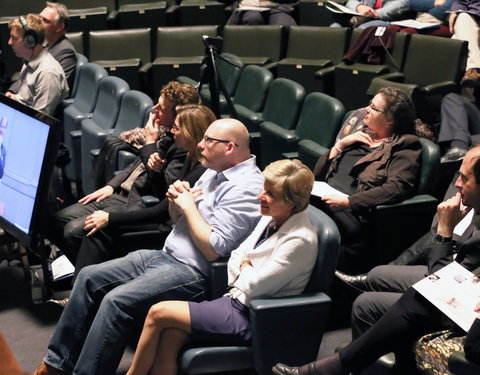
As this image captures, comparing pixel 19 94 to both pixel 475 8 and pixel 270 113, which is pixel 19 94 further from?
pixel 475 8

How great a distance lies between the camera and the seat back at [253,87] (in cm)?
509

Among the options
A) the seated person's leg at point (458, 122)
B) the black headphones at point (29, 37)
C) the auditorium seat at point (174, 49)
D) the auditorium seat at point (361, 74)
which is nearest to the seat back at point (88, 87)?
the black headphones at point (29, 37)

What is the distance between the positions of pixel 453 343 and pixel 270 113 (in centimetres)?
258

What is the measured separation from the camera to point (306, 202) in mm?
2641

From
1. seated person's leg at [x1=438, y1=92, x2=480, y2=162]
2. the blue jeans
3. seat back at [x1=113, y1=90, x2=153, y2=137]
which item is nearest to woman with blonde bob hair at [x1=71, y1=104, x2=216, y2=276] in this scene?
the blue jeans

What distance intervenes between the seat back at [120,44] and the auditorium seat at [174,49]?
0.11m

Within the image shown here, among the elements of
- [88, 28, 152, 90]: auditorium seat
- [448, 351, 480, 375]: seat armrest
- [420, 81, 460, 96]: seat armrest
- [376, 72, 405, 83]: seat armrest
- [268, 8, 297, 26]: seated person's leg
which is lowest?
[88, 28, 152, 90]: auditorium seat

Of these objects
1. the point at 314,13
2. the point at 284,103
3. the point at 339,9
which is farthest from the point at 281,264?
the point at 314,13

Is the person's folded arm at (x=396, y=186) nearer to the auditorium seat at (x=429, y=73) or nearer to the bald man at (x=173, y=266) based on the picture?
the bald man at (x=173, y=266)

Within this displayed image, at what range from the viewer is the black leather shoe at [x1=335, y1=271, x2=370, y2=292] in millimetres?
3260

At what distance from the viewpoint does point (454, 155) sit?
4.18m

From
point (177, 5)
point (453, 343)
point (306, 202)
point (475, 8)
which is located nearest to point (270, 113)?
point (475, 8)

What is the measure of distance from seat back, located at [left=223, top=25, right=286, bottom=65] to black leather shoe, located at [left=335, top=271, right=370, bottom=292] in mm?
3642

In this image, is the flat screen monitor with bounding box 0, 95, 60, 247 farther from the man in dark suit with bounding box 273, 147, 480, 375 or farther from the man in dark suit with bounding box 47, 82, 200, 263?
the man in dark suit with bounding box 273, 147, 480, 375
